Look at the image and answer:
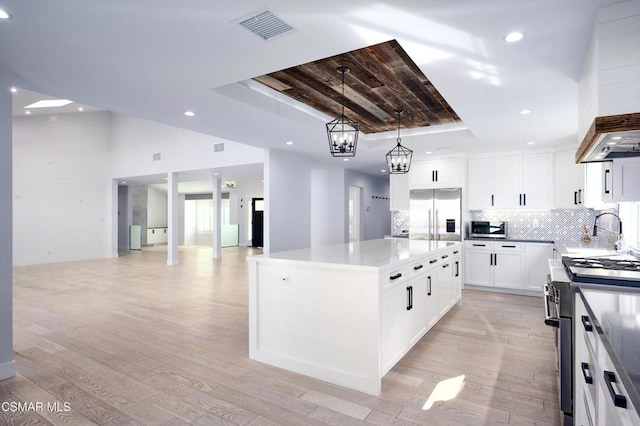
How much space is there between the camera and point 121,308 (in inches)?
196

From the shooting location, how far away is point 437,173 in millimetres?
6855

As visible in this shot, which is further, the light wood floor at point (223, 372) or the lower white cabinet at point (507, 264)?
the lower white cabinet at point (507, 264)

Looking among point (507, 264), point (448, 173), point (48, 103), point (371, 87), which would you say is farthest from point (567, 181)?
point (48, 103)

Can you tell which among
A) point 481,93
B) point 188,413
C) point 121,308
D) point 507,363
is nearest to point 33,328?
point 121,308

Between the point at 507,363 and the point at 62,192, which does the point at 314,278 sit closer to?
the point at 507,363

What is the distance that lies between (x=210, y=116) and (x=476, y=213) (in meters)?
5.12

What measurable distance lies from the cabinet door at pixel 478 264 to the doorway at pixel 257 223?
385 inches

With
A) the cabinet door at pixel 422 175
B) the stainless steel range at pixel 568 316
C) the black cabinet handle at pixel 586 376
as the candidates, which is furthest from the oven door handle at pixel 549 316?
the cabinet door at pixel 422 175

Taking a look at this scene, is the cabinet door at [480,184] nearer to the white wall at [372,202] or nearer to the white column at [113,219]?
the white wall at [372,202]

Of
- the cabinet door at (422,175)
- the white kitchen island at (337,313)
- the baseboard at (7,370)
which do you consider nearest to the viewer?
the white kitchen island at (337,313)

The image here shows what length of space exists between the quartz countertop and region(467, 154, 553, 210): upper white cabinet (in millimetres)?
4650

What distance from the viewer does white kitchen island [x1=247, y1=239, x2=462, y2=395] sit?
8.52 feet

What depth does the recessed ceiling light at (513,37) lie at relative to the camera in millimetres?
2393

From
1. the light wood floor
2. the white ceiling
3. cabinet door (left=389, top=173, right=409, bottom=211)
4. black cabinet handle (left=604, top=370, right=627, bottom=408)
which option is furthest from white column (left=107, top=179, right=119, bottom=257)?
black cabinet handle (left=604, top=370, right=627, bottom=408)
